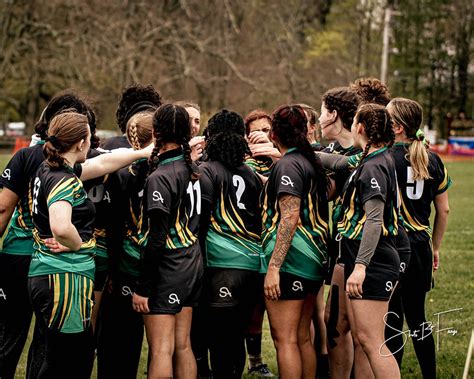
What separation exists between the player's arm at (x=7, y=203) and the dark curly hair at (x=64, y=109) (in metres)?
0.45

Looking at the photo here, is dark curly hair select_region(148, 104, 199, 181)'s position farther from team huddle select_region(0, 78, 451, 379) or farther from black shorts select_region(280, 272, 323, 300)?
black shorts select_region(280, 272, 323, 300)

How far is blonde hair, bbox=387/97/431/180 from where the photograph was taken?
6.18 metres

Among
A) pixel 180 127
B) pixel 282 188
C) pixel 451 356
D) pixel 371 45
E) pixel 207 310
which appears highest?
pixel 371 45

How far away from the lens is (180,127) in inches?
220

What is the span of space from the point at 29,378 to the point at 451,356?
3.89m

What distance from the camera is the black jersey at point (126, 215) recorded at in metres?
5.98

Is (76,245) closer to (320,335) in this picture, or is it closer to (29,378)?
(29,378)

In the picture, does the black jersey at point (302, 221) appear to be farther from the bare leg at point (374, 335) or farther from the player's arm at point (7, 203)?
the player's arm at point (7, 203)

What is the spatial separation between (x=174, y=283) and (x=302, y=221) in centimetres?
100

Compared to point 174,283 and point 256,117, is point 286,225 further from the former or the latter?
point 256,117

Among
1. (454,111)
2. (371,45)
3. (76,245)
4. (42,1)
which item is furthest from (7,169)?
(454,111)

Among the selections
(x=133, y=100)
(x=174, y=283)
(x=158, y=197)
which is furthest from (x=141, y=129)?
(x=174, y=283)

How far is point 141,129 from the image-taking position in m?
6.05

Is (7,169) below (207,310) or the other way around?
the other way around
